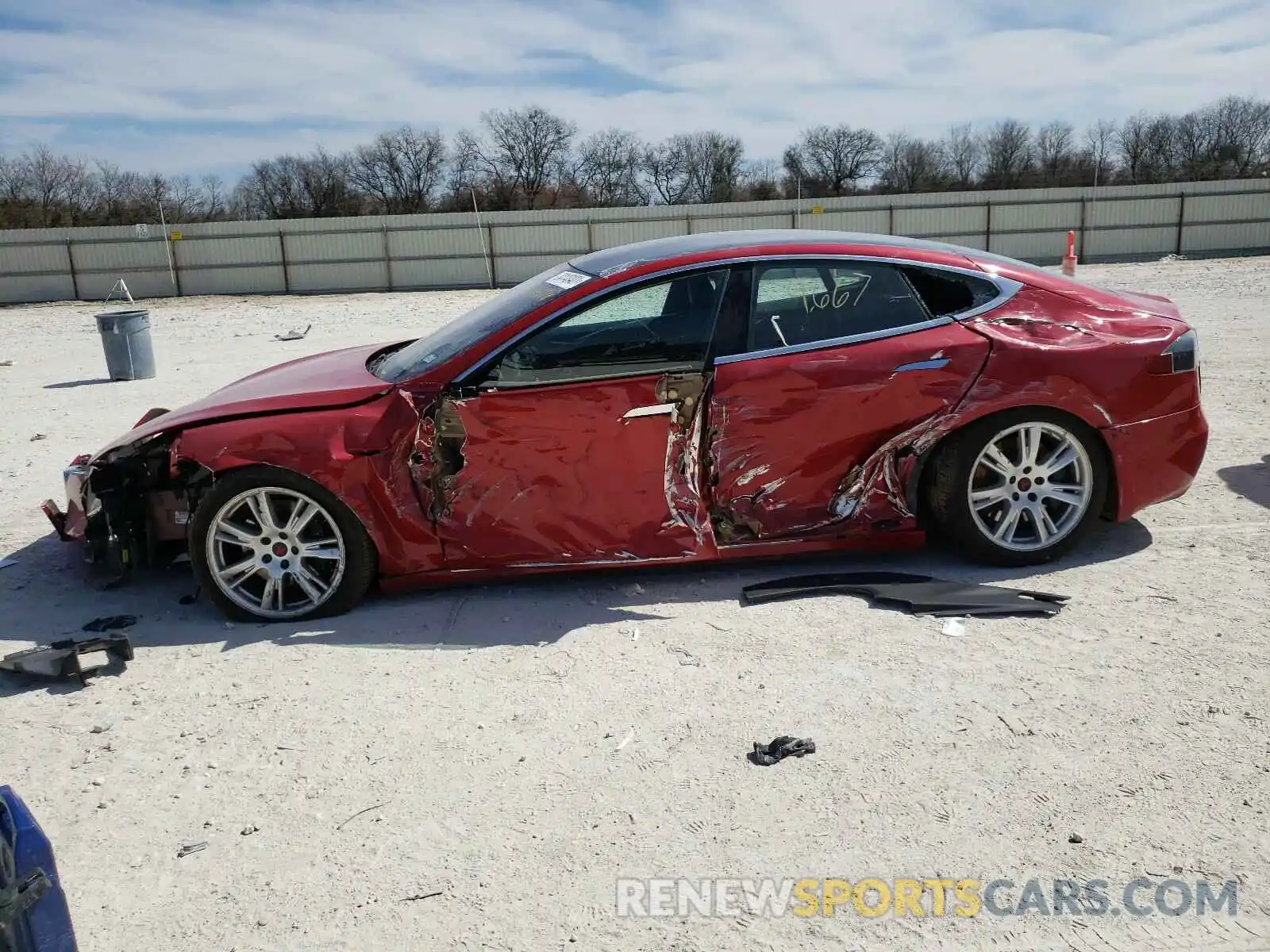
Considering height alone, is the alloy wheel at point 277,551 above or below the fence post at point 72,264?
A: below

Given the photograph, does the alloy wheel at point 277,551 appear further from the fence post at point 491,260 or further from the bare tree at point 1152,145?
the bare tree at point 1152,145

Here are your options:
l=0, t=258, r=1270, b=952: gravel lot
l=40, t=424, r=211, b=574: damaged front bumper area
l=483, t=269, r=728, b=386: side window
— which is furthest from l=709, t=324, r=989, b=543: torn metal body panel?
l=40, t=424, r=211, b=574: damaged front bumper area

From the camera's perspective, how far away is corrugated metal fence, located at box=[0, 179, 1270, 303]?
29875 millimetres

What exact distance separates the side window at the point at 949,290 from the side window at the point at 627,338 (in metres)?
0.91

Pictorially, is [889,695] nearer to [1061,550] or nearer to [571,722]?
[571,722]

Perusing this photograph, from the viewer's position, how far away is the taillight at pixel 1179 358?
482 cm

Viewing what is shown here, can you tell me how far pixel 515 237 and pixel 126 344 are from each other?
18.7 m

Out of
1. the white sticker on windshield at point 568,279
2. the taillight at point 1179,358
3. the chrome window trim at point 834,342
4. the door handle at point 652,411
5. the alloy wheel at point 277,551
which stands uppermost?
the white sticker on windshield at point 568,279

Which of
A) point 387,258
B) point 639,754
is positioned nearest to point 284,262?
point 387,258

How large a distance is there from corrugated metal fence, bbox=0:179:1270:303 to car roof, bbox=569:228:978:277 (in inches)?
990

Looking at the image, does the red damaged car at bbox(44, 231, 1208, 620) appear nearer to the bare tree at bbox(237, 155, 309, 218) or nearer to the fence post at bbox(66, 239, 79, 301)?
the fence post at bbox(66, 239, 79, 301)

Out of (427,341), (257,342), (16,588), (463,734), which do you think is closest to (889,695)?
(463,734)

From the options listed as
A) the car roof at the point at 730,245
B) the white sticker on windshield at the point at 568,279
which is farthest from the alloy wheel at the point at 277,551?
the car roof at the point at 730,245

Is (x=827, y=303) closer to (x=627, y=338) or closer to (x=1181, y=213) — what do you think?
(x=627, y=338)
